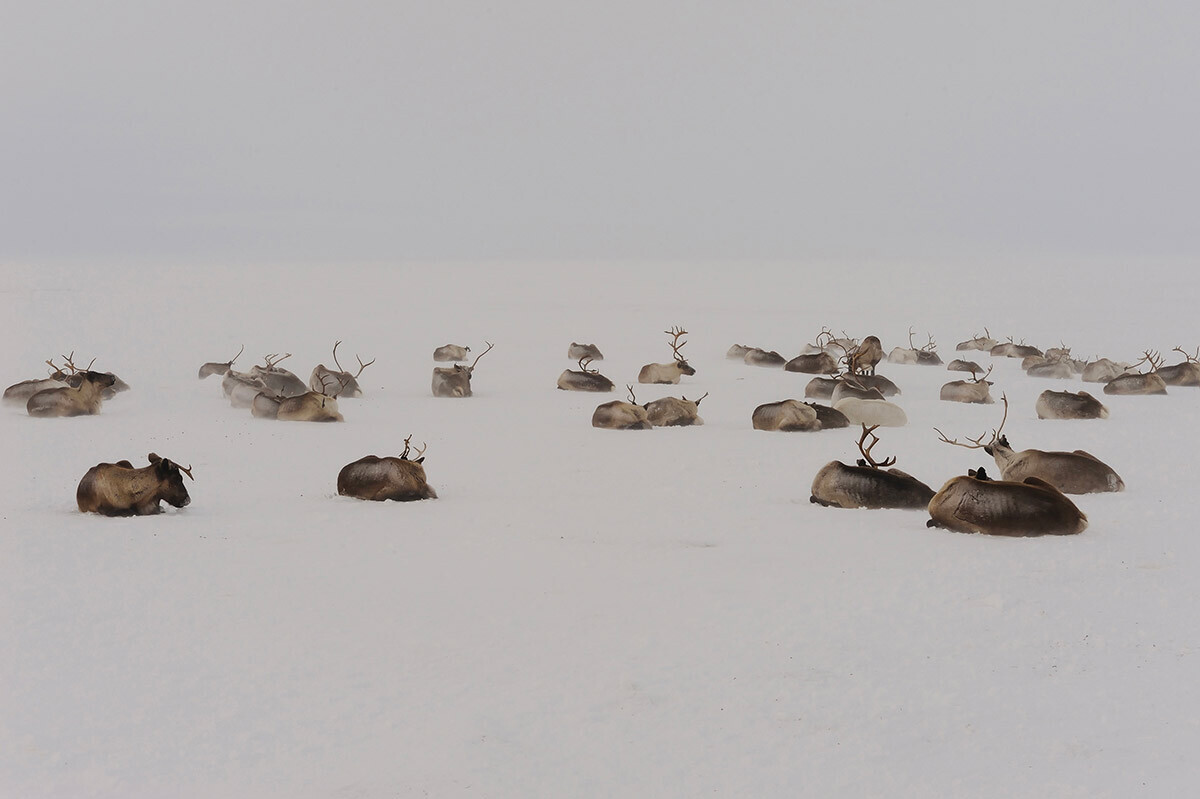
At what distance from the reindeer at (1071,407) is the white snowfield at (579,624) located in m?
0.87

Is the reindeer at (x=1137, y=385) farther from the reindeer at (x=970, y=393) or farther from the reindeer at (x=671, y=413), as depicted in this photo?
the reindeer at (x=671, y=413)

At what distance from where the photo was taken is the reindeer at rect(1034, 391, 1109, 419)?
43.3ft

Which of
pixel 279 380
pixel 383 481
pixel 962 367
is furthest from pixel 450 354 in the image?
pixel 383 481

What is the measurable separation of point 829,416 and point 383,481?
6004mm

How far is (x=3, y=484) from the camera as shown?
8.68 metres

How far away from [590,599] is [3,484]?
558 centimetres

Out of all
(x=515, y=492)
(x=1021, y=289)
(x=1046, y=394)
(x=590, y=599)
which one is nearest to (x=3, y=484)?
(x=515, y=492)

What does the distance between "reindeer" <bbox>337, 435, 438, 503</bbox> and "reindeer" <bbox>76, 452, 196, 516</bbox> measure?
120 cm

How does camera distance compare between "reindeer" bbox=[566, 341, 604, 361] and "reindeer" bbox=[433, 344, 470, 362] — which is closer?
"reindeer" bbox=[433, 344, 470, 362]

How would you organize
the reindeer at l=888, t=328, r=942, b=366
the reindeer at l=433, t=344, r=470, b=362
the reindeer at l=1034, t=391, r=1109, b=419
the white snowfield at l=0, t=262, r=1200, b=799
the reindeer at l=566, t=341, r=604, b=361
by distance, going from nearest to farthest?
the white snowfield at l=0, t=262, r=1200, b=799
the reindeer at l=1034, t=391, r=1109, b=419
the reindeer at l=433, t=344, r=470, b=362
the reindeer at l=566, t=341, r=604, b=361
the reindeer at l=888, t=328, r=942, b=366

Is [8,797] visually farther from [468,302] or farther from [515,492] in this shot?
[468,302]

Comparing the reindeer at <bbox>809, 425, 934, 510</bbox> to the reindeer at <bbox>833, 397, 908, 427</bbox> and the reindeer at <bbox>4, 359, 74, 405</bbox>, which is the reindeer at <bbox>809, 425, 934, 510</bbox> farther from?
the reindeer at <bbox>4, 359, 74, 405</bbox>

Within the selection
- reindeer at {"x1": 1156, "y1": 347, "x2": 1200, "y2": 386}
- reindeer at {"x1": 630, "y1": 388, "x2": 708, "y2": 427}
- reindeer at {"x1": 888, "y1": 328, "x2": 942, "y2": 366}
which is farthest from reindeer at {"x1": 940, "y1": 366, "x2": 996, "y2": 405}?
reindeer at {"x1": 888, "y1": 328, "x2": 942, "y2": 366}

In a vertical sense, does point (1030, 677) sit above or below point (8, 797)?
above
